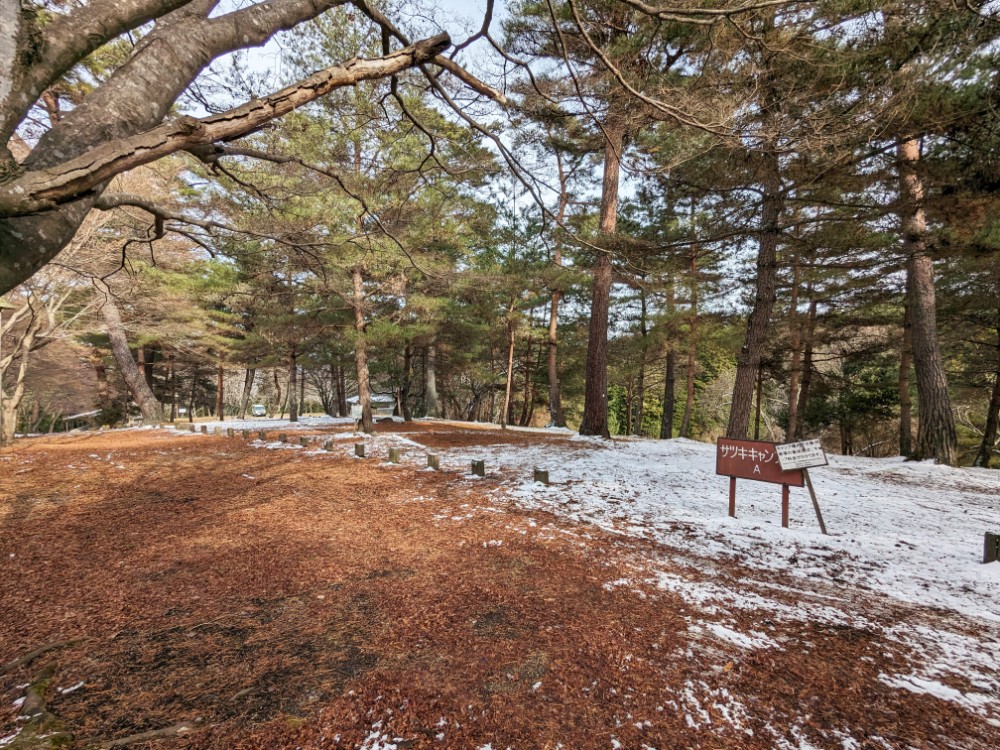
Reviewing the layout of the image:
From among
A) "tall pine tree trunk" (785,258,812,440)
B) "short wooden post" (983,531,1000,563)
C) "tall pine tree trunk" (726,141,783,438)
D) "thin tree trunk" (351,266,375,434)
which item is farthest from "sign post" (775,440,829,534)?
"thin tree trunk" (351,266,375,434)

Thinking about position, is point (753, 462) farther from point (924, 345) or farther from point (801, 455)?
point (924, 345)

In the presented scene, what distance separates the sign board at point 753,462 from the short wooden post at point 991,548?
129 cm

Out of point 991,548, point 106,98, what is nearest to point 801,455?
point 991,548

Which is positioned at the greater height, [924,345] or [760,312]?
[760,312]

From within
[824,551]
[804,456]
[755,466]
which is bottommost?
[824,551]

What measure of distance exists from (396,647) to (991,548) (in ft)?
16.3

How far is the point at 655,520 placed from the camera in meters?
4.25

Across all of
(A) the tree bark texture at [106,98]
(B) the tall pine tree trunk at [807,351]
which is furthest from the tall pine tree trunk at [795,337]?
(A) the tree bark texture at [106,98]

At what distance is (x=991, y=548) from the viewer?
10.7ft

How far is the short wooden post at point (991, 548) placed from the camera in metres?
3.26

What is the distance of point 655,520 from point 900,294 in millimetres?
13112

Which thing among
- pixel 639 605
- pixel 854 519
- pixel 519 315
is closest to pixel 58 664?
pixel 639 605

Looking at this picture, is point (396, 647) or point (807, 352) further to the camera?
point (807, 352)

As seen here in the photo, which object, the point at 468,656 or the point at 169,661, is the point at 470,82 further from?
the point at 169,661
